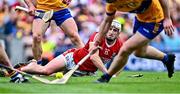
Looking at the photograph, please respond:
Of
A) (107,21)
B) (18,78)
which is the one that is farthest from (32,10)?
(107,21)

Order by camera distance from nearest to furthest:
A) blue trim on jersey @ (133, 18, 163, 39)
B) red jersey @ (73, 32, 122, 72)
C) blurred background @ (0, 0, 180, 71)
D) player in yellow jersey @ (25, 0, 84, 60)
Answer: blue trim on jersey @ (133, 18, 163, 39), red jersey @ (73, 32, 122, 72), player in yellow jersey @ (25, 0, 84, 60), blurred background @ (0, 0, 180, 71)

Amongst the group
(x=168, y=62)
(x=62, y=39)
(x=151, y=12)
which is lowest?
(x=62, y=39)

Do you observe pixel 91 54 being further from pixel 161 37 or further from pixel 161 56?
pixel 161 37

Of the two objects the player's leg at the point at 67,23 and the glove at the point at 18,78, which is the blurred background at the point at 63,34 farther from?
the glove at the point at 18,78

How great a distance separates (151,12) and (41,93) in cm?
284

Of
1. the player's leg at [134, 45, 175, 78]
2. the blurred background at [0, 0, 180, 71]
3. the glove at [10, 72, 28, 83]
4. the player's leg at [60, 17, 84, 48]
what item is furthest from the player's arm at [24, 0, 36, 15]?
the blurred background at [0, 0, 180, 71]

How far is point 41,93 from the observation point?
11.4 m

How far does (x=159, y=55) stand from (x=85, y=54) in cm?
145

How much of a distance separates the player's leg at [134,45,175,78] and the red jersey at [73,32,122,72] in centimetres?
43

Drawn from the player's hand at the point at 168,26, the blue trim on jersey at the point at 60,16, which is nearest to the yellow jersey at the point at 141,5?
the player's hand at the point at 168,26

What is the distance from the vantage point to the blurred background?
2217 cm

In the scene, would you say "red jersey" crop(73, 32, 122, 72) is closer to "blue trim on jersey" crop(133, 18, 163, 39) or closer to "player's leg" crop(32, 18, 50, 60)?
"player's leg" crop(32, 18, 50, 60)

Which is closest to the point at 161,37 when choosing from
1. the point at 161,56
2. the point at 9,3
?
the point at 9,3

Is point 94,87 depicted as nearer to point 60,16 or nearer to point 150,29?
point 150,29
